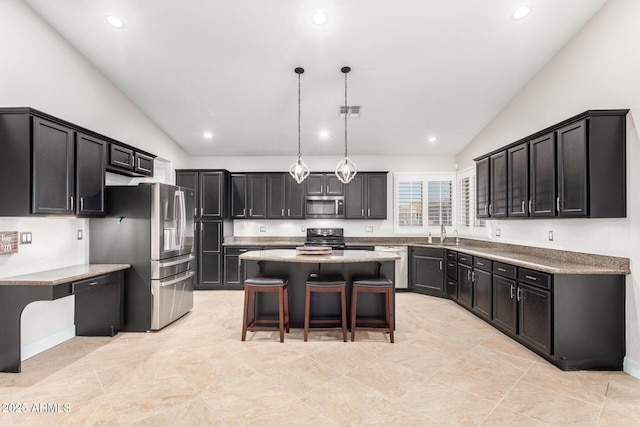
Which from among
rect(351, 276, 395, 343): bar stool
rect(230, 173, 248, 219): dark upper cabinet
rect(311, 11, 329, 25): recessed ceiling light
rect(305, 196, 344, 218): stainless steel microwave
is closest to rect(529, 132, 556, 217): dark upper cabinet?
rect(351, 276, 395, 343): bar stool

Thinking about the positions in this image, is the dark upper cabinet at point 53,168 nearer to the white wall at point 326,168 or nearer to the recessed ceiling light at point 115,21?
the recessed ceiling light at point 115,21

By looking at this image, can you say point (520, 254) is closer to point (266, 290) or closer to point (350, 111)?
point (350, 111)

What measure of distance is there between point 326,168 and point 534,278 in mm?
4277

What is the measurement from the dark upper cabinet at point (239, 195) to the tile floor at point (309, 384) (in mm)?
2887

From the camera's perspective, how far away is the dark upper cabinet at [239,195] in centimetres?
620

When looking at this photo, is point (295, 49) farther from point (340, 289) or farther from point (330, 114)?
point (340, 289)

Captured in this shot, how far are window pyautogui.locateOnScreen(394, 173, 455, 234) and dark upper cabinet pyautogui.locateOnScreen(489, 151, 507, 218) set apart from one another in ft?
6.32

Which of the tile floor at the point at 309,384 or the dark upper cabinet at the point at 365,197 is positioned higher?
the dark upper cabinet at the point at 365,197

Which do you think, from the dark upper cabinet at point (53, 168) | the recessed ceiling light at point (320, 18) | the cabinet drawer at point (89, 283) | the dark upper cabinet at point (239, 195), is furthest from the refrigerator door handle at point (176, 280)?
the recessed ceiling light at point (320, 18)

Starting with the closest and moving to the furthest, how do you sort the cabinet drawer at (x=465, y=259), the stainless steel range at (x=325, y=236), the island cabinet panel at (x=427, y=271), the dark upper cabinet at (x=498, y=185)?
the dark upper cabinet at (x=498, y=185) → the cabinet drawer at (x=465, y=259) → the island cabinet panel at (x=427, y=271) → the stainless steel range at (x=325, y=236)

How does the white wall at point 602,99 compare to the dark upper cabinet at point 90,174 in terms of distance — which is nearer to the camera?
the white wall at point 602,99

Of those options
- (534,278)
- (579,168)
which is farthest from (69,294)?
(579,168)

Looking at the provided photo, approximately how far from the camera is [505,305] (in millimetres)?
3639

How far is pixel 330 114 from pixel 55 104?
11.7ft
